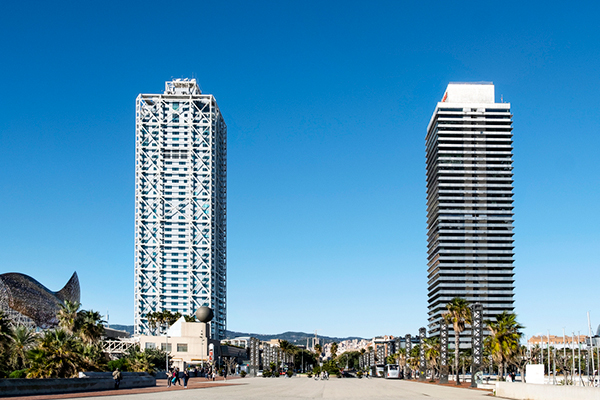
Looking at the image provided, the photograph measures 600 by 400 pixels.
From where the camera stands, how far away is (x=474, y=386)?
6291 centimetres

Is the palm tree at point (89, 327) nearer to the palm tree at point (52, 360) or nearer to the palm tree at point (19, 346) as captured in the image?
the palm tree at point (19, 346)

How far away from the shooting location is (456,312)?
245 ft

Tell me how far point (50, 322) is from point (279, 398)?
12211 centimetres

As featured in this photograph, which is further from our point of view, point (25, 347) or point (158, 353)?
point (158, 353)

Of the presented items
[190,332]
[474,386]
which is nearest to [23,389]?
[474,386]

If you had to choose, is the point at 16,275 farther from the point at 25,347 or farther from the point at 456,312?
the point at 456,312

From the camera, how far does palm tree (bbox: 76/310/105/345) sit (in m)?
67.6

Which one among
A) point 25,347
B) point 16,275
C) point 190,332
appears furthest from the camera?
point 16,275

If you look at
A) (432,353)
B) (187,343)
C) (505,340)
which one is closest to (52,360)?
(505,340)

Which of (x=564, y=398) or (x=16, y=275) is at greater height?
(x=16, y=275)

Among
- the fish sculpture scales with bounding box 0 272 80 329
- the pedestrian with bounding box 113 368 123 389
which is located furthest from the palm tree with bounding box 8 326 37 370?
the fish sculpture scales with bounding box 0 272 80 329

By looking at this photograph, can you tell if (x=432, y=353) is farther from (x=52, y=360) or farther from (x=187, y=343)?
(x=52, y=360)

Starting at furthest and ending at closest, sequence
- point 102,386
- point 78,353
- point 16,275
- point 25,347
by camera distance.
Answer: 1. point 16,275
2. point 25,347
3. point 78,353
4. point 102,386

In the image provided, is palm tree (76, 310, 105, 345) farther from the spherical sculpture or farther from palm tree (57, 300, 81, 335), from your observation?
the spherical sculpture
